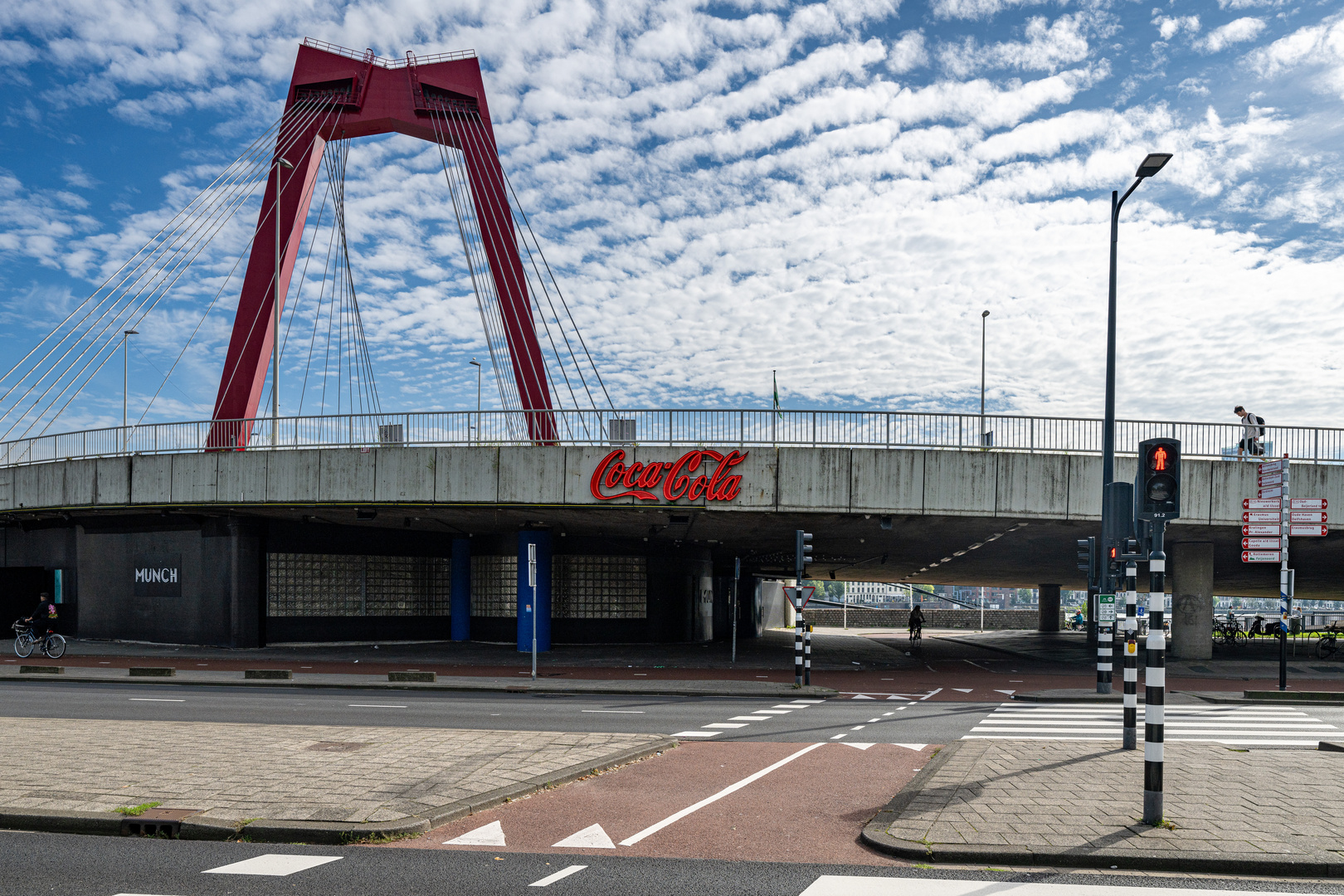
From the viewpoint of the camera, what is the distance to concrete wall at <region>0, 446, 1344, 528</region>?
23.9 meters

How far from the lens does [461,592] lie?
33.7 metres

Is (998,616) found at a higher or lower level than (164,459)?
lower

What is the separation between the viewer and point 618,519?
91.0ft

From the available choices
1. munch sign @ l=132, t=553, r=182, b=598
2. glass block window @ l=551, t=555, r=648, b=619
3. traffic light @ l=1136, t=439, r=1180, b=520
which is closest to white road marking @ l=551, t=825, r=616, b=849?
traffic light @ l=1136, t=439, r=1180, b=520

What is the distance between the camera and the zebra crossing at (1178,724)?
509 inches

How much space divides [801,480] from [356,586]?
16.5 meters

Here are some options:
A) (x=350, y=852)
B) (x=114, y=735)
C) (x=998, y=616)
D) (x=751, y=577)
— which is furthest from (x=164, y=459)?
(x=998, y=616)

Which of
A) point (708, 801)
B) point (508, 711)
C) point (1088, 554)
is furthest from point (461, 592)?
point (708, 801)

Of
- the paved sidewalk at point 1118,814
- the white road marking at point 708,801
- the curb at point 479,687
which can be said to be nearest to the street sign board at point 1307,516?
the curb at point 479,687

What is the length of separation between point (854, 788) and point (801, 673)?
11.0 meters

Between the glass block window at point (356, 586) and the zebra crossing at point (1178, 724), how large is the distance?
21.8 meters

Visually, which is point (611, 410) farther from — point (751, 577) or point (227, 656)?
point (751, 577)

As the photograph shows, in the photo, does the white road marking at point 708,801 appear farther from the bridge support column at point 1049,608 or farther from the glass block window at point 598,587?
the bridge support column at point 1049,608

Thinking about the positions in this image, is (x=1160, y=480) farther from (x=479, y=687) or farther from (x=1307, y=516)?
(x=1307, y=516)
